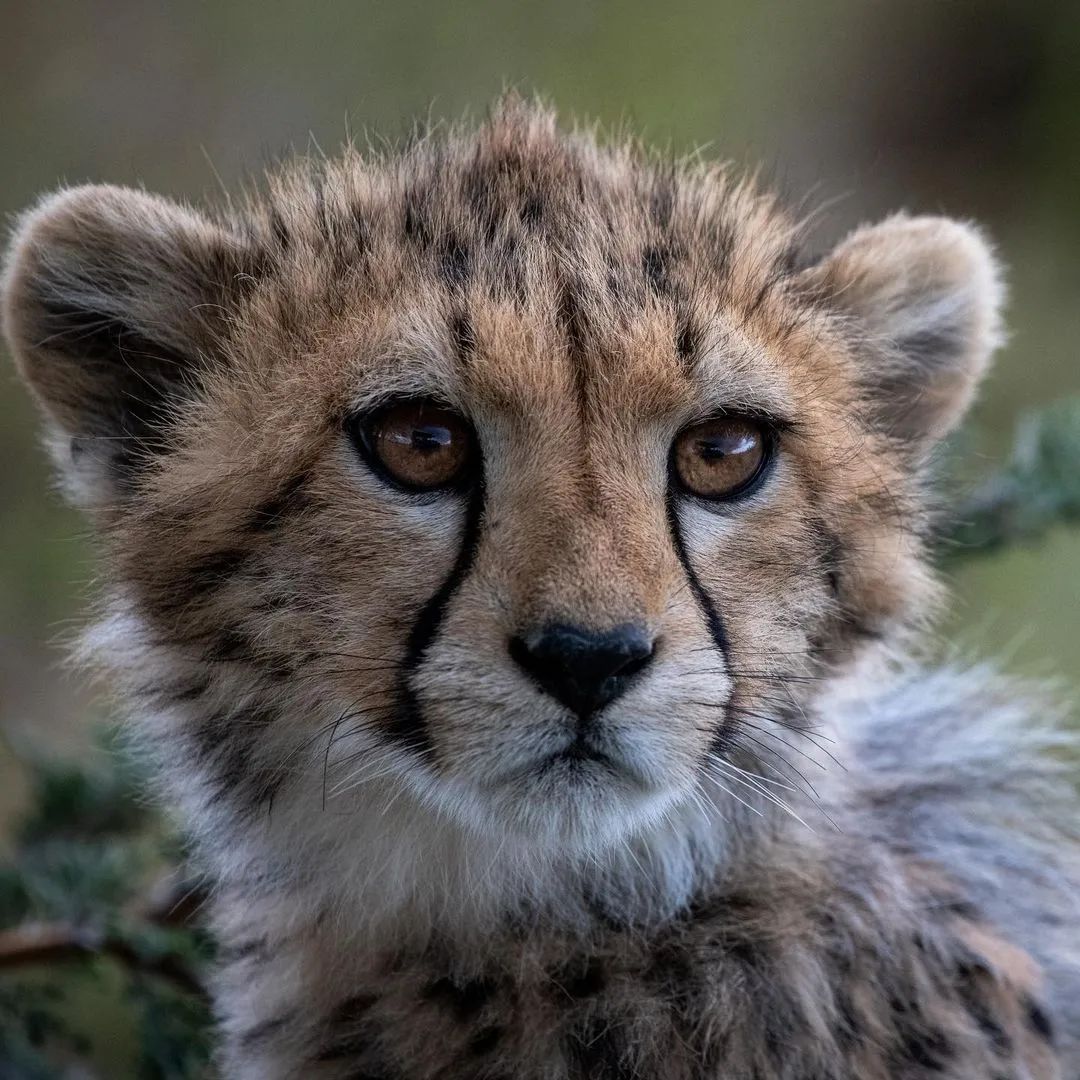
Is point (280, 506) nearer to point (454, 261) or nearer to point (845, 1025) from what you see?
point (454, 261)

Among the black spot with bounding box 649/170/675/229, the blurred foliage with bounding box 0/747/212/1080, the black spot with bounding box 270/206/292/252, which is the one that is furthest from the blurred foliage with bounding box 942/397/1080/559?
the blurred foliage with bounding box 0/747/212/1080

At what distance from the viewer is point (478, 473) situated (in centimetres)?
117

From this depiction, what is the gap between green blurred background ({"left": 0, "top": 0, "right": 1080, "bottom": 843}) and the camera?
3.39 metres

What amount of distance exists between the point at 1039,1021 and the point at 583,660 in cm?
65

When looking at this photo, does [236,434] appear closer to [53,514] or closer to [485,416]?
[485,416]

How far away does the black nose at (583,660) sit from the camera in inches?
41.5

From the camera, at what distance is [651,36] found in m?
3.73

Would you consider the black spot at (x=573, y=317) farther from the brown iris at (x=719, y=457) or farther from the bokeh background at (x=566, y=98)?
the bokeh background at (x=566, y=98)

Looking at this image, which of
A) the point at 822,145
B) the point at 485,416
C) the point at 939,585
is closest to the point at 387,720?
the point at 485,416

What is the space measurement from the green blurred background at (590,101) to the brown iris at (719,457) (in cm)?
196

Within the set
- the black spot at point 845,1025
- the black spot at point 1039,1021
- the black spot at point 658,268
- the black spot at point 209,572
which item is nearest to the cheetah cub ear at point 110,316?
the black spot at point 209,572

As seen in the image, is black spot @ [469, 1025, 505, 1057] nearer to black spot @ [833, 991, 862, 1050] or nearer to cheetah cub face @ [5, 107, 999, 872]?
cheetah cub face @ [5, 107, 999, 872]

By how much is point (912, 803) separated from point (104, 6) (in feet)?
9.26

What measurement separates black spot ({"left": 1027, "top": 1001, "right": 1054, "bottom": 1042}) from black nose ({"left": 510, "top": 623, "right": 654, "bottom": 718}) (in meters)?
0.58
